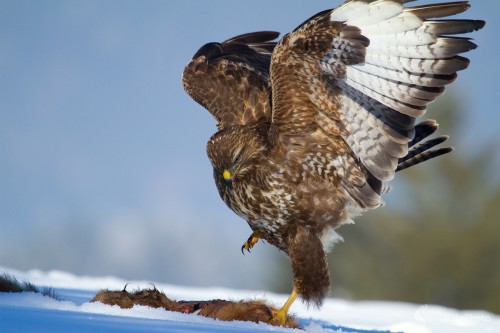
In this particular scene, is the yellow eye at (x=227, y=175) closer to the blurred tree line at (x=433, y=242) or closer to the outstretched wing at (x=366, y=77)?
the outstretched wing at (x=366, y=77)

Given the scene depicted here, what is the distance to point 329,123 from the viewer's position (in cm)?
685

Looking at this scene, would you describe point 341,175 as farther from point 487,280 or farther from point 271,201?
point 487,280

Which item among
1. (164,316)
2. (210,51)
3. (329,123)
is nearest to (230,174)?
(329,123)

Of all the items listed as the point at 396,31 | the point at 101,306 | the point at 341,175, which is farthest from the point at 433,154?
the point at 101,306

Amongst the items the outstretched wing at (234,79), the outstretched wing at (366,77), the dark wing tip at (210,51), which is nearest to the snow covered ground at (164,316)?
the outstretched wing at (366,77)

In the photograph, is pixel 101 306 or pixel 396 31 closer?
pixel 101 306

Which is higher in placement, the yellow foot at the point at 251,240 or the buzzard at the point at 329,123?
the buzzard at the point at 329,123

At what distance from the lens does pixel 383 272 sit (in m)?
23.9

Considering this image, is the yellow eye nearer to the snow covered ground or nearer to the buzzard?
the buzzard

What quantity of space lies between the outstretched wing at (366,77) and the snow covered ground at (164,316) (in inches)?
47.0

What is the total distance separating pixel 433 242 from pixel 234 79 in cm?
1682

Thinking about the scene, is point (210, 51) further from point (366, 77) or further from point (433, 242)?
point (433, 242)

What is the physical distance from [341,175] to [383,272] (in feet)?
57.2

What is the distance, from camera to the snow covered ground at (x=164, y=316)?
Answer: 4.50 metres
